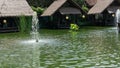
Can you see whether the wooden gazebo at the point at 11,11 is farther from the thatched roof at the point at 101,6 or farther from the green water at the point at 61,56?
the green water at the point at 61,56

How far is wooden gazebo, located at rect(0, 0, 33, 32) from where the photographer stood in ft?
139

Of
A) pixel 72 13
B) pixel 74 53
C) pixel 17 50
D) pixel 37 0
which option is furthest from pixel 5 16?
pixel 74 53

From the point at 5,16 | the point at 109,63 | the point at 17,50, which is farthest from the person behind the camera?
the point at 5,16

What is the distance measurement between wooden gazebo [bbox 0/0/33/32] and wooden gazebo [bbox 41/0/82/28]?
4.56m

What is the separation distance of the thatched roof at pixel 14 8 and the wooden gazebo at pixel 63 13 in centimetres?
438

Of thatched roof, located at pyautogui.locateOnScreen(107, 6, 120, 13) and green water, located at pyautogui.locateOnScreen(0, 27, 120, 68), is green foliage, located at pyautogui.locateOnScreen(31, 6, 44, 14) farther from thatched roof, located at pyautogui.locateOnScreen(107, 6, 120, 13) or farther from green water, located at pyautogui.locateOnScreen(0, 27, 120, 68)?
green water, located at pyautogui.locateOnScreen(0, 27, 120, 68)

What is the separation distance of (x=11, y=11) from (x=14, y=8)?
94cm

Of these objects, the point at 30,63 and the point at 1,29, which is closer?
the point at 30,63

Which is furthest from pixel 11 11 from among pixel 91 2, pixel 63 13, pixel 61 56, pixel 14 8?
pixel 61 56

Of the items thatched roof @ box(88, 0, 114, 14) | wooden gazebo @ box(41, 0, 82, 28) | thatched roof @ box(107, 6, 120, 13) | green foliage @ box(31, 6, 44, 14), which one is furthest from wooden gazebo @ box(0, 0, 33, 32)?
thatched roof @ box(107, 6, 120, 13)

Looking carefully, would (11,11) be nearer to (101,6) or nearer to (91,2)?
(101,6)

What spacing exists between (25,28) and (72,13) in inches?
337

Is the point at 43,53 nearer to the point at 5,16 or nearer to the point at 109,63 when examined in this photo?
the point at 109,63

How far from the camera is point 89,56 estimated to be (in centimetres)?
1992
